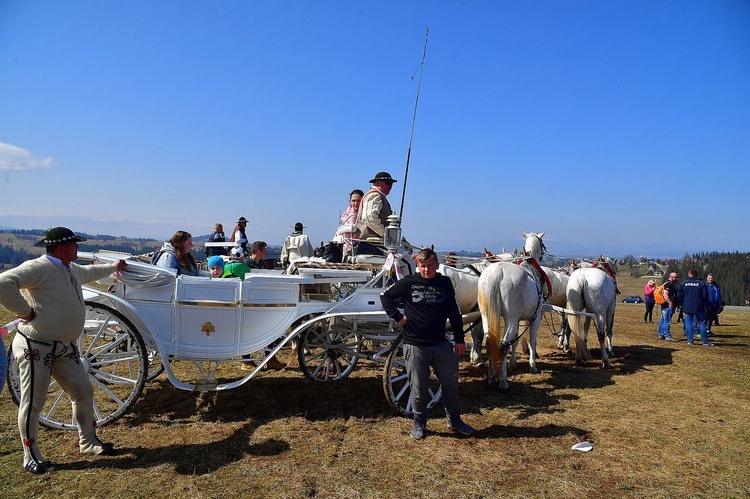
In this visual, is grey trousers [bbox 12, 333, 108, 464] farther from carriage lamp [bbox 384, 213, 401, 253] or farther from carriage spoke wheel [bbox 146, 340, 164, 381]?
carriage lamp [bbox 384, 213, 401, 253]

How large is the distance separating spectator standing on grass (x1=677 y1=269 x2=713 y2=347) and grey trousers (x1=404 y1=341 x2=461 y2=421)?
29.1 ft

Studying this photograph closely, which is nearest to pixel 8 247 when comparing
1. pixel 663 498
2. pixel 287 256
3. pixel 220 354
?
pixel 287 256

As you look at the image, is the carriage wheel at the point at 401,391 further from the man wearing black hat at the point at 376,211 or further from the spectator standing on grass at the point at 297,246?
the spectator standing on grass at the point at 297,246

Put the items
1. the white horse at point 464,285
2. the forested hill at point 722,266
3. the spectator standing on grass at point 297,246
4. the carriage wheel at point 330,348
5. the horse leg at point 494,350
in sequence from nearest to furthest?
the carriage wheel at point 330,348 < the horse leg at point 494,350 < the white horse at point 464,285 < the spectator standing on grass at point 297,246 < the forested hill at point 722,266

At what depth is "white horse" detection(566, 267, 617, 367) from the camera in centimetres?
796

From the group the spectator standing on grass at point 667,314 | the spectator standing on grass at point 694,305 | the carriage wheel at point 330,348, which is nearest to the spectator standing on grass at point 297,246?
the carriage wheel at point 330,348

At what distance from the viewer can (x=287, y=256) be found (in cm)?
946

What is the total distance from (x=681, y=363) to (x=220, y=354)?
813 cm

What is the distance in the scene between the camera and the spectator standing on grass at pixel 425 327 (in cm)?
430

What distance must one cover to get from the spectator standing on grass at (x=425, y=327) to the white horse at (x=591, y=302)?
445 centimetres

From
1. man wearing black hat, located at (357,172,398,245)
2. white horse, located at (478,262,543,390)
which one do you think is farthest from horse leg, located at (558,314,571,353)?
man wearing black hat, located at (357,172,398,245)

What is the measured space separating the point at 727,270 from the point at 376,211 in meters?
52.1

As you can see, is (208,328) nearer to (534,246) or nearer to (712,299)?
(534,246)

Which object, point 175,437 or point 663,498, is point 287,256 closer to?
point 175,437
